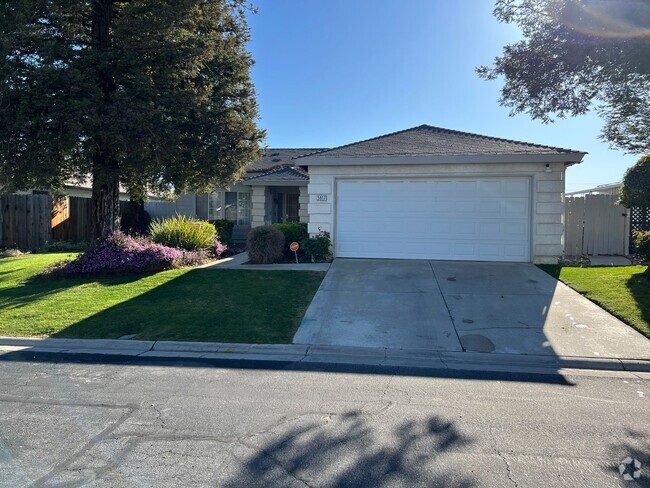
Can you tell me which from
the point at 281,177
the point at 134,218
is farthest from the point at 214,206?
the point at 281,177

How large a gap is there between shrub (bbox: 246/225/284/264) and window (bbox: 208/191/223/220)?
8245 mm

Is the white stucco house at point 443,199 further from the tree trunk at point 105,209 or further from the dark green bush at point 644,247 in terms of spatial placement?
the tree trunk at point 105,209

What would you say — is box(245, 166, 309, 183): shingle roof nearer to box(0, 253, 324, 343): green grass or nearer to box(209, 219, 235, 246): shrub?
box(209, 219, 235, 246): shrub

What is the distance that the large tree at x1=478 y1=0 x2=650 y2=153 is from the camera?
7.28 m

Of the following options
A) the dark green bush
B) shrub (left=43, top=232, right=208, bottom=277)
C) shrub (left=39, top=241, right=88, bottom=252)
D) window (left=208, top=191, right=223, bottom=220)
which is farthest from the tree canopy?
shrub (left=39, top=241, right=88, bottom=252)

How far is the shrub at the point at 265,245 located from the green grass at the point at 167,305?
1366 mm

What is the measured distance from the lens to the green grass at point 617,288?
7.43m

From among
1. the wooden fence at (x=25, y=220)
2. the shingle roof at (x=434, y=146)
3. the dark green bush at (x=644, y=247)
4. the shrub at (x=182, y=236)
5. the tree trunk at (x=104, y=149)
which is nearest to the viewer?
the dark green bush at (x=644, y=247)

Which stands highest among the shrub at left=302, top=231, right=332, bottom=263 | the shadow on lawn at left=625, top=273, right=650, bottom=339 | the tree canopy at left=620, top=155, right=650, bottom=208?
the tree canopy at left=620, top=155, right=650, bottom=208

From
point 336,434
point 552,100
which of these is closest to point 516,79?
point 552,100

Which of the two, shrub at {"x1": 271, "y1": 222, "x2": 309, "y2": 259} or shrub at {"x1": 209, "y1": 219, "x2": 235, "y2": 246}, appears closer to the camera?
shrub at {"x1": 271, "y1": 222, "x2": 309, "y2": 259}

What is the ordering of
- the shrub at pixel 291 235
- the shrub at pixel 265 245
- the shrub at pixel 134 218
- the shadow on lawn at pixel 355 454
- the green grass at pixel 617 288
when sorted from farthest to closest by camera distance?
the shrub at pixel 134 218, the shrub at pixel 291 235, the shrub at pixel 265 245, the green grass at pixel 617 288, the shadow on lawn at pixel 355 454

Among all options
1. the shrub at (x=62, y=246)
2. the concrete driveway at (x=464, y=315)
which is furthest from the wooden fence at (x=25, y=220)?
the concrete driveway at (x=464, y=315)

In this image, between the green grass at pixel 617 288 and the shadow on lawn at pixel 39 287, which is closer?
the green grass at pixel 617 288
